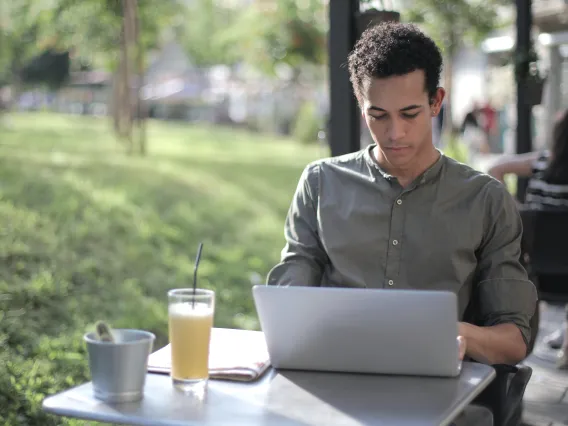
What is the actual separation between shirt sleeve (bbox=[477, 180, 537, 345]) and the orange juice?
0.75 meters

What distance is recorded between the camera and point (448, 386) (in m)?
1.68

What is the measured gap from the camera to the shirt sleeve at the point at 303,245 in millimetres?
2230

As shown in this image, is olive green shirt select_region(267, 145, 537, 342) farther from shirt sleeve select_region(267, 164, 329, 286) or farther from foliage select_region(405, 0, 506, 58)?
foliage select_region(405, 0, 506, 58)

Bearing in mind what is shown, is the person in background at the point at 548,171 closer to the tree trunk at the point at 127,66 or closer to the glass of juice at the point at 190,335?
the glass of juice at the point at 190,335

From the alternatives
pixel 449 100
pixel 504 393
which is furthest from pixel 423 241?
pixel 449 100

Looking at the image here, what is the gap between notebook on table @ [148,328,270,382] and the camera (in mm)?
1739

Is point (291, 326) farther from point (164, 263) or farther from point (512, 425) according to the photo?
point (164, 263)

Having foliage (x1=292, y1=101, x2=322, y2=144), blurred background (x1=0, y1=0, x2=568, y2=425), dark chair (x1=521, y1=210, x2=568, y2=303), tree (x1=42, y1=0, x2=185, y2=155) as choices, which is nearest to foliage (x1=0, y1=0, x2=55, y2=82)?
blurred background (x1=0, y1=0, x2=568, y2=425)

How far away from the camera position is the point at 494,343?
6.51 ft

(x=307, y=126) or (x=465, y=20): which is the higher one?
(x=465, y=20)

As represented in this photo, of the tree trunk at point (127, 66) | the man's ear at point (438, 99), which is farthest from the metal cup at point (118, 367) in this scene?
the tree trunk at point (127, 66)

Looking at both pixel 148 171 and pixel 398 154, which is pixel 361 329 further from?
pixel 148 171

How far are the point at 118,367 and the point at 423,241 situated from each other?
87 cm

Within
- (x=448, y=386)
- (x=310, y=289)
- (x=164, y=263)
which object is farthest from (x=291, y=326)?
(x=164, y=263)
